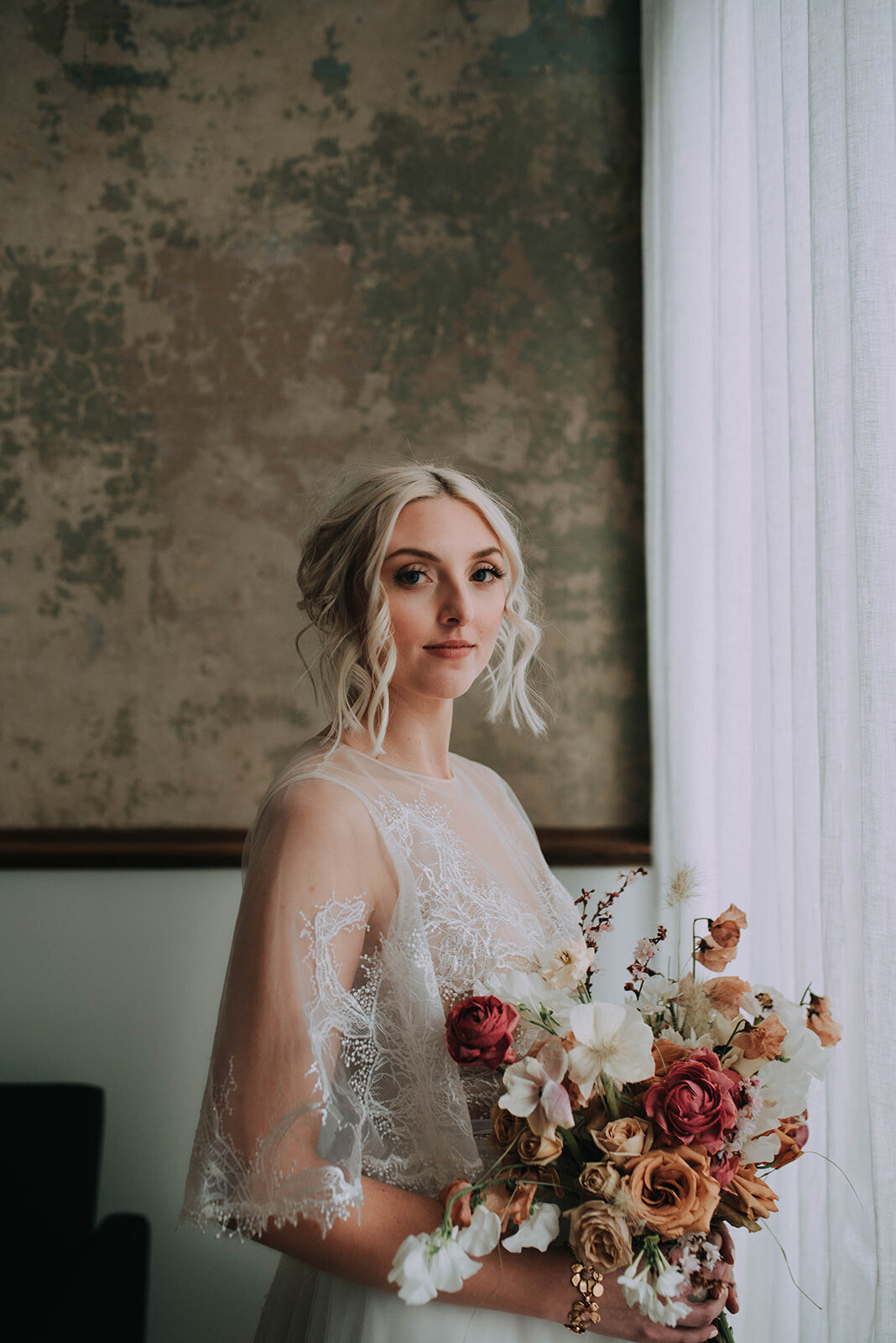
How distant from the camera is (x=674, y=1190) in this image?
0.79 meters

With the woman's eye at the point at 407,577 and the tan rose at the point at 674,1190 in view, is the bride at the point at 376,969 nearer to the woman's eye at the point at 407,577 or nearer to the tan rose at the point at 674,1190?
the woman's eye at the point at 407,577

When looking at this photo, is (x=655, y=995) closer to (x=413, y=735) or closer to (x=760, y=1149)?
(x=760, y=1149)

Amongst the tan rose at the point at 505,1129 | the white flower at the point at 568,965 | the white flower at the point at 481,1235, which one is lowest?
the white flower at the point at 481,1235

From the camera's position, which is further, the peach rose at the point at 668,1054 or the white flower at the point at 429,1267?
the peach rose at the point at 668,1054

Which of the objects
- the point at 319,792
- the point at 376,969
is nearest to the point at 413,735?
the point at 319,792

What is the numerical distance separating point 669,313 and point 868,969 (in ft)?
4.52

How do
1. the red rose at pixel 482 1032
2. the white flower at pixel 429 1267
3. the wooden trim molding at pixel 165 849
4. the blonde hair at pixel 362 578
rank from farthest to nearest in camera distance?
the wooden trim molding at pixel 165 849 < the blonde hair at pixel 362 578 < the red rose at pixel 482 1032 < the white flower at pixel 429 1267

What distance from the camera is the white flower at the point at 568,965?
89 centimetres

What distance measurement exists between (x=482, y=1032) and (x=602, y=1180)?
0.58ft

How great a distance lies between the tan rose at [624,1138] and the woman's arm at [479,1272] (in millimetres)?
196

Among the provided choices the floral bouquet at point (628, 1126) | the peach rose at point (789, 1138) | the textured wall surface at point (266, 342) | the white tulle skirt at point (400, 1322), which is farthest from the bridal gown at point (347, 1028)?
the textured wall surface at point (266, 342)

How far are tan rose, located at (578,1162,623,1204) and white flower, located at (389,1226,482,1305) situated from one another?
Result: 129mm

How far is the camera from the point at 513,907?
3.73 feet

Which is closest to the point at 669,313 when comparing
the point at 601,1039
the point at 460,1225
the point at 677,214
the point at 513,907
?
the point at 677,214
